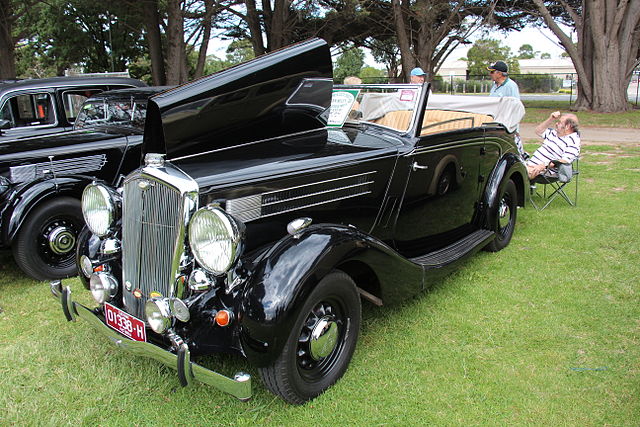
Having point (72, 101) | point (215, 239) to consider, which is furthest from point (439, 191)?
point (72, 101)

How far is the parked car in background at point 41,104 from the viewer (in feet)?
19.7

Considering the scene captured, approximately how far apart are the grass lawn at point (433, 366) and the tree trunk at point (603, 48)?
15952 millimetres

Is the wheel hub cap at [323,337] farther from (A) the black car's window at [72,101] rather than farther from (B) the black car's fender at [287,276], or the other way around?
(A) the black car's window at [72,101]

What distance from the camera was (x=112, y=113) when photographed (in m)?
5.74

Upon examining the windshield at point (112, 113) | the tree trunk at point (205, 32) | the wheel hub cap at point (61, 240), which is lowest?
the wheel hub cap at point (61, 240)

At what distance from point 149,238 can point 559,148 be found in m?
5.35

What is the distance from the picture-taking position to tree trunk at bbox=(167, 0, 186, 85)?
47.7ft

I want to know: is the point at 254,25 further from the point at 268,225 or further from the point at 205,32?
the point at 268,225

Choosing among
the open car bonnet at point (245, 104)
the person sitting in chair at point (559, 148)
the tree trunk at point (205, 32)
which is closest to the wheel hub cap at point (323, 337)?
the open car bonnet at point (245, 104)

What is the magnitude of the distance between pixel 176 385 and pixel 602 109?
19286mm

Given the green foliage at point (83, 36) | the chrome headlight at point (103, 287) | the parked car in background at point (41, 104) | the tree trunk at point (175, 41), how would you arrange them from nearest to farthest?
1. the chrome headlight at point (103, 287)
2. the parked car in background at point (41, 104)
3. the tree trunk at point (175, 41)
4. the green foliage at point (83, 36)

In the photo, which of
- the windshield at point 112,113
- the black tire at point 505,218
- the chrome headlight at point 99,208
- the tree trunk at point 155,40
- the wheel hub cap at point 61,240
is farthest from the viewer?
the tree trunk at point 155,40

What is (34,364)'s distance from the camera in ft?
10.1

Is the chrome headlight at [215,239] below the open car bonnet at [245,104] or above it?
below
